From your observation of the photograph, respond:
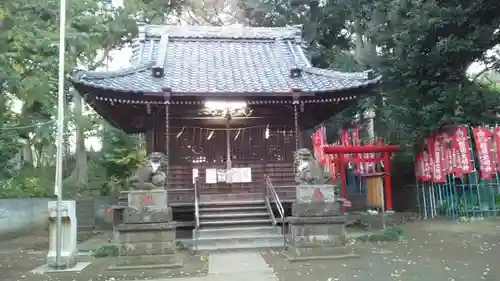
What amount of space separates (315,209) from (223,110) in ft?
18.7

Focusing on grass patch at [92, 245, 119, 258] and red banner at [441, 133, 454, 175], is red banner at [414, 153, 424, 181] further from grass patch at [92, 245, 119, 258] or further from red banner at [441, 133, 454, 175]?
grass patch at [92, 245, 119, 258]

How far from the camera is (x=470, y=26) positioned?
48.9 ft

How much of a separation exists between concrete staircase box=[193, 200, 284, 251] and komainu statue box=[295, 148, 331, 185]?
2.22 meters

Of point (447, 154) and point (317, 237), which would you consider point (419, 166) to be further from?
point (317, 237)

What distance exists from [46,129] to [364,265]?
16539 millimetres

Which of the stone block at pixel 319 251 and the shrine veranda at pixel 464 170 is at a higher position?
the shrine veranda at pixel 464 170

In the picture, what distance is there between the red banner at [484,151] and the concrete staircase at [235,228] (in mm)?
7624

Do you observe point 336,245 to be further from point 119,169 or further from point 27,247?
point 119,169

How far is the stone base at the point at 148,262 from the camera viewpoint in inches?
324

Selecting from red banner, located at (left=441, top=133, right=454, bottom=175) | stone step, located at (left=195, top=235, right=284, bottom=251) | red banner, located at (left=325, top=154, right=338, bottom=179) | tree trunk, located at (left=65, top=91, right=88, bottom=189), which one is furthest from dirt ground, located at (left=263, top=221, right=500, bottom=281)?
tree trunk, located at (left=65, top=91, right=88, bottom=189)

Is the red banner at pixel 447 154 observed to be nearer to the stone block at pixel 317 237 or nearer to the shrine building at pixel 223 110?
the shrine building at pixel 223 110

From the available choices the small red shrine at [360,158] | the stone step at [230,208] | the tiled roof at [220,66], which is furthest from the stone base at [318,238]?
the small red shrine at [360,158]

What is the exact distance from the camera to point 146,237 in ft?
27.6

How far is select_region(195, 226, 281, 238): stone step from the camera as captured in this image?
11.0 m
